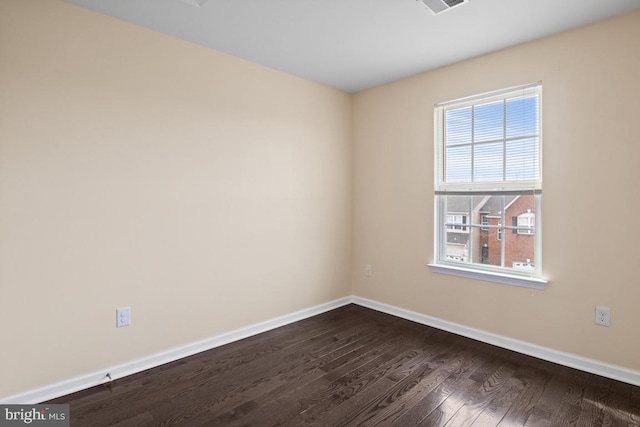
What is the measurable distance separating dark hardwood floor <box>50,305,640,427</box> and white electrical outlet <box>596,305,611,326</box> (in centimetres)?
38

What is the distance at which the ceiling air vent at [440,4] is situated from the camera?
2.11 metres

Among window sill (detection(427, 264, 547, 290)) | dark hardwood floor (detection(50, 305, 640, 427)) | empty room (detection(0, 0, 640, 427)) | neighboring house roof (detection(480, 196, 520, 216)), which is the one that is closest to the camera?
dark hardwood floor (detection(50, 305, 640, 427))

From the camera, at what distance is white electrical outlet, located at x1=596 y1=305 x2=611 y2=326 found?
2.38 metres

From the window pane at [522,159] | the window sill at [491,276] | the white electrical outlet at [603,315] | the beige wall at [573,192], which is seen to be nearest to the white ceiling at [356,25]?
the beige wall at [573,192]

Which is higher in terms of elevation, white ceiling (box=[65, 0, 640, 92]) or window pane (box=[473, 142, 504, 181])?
white ceiling (box=[65, 0, 640, 92])

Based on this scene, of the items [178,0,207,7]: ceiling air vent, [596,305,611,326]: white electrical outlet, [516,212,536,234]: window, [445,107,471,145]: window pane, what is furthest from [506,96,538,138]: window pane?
[178,0,207,7]: ceiling air vent

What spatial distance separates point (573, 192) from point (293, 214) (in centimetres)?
237

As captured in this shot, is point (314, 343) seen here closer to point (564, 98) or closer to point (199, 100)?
point (199, 100)

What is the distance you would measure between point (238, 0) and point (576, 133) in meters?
2.54

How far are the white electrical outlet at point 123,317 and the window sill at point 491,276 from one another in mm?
2644

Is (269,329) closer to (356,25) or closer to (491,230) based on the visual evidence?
(491,230)

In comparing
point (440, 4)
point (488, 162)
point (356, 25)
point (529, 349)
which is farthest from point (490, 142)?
point (529, 349)

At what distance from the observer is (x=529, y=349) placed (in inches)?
107

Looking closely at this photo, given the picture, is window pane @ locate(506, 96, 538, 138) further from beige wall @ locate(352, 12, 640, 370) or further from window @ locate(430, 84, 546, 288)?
beige wall @ locate(352, 12, 640, 370)
